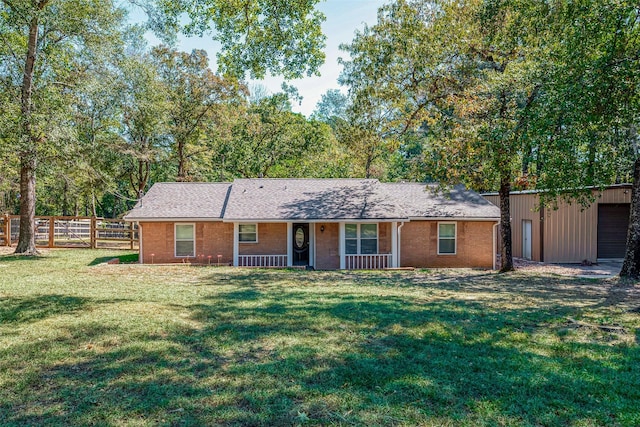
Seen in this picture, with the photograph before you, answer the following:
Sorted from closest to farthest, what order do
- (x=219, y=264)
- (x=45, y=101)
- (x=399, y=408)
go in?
(x=399, y=408), (x=45, y=101), (x=219, y=264)

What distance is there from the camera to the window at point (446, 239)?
18.0 meters

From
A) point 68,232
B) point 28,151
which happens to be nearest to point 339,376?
point 28,151

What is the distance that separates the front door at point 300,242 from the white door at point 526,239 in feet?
34.5

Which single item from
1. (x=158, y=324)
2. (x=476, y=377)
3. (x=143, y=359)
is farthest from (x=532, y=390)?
(x=158, y=324)

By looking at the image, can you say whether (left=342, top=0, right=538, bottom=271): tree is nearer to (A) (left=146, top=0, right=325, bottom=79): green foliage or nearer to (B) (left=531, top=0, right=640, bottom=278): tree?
(B) (left=531, top=0, right=640, bottom=278): tree

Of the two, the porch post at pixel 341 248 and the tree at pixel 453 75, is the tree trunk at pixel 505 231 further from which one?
the porch post at pixel 341 248

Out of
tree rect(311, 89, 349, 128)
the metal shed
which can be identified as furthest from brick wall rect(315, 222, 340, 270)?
tree rect(311, 89, 349, 128)

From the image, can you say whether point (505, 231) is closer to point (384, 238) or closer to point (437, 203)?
point (437, 203)

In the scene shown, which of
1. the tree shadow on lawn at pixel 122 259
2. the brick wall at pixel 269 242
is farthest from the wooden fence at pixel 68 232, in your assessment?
the brick wall at pixel 269 242

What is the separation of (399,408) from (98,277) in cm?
1069

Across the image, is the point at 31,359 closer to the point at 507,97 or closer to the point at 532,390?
the point at 532,390

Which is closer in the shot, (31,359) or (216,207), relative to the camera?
(31,359)

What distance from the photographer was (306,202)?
18.2m

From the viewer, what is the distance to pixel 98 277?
12289mm
